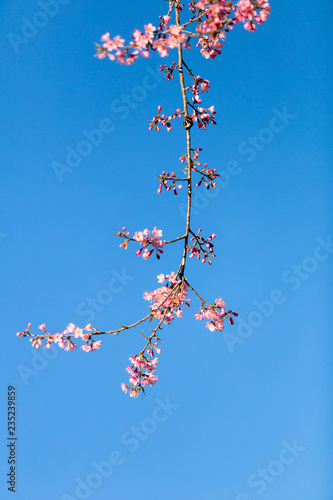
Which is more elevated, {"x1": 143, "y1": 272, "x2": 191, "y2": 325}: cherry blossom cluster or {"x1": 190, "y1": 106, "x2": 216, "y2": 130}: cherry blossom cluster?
{"x1": 190, "y1": 106, "x2": 216, "y2": 130}: cherry blossom cluster

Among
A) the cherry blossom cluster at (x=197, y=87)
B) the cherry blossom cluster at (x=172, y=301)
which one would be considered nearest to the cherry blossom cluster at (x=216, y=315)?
the cherry blossom cluster at (x=172, y=301)

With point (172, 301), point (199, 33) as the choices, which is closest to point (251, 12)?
point (199, 33)

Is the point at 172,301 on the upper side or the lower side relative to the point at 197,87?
lower

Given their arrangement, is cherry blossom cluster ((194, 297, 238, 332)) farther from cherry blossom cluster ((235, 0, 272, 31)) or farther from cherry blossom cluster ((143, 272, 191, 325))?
cherry blossom cluster ((235, 0, 272, 31))

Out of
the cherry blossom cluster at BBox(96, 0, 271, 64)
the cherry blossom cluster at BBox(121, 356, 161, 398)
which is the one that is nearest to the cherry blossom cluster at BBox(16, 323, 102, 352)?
the cherry blossom cluster at BBox(121, 356, 161, 398)

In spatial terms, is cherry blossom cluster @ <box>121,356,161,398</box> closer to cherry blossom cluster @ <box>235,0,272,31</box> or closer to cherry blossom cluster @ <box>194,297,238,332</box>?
cherry blossom cluster @ <box>194,297,238,332</box>

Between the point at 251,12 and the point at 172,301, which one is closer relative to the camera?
the point at 251,12

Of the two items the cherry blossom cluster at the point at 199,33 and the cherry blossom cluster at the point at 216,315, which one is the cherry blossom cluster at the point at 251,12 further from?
the cherry blossom cluster at the point at 216,315

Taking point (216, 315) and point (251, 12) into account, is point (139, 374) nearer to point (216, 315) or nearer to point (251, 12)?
point (216, 315)

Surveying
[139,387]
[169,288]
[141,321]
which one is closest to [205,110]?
[169,288]

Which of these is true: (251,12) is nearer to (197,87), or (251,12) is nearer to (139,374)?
(197,87)

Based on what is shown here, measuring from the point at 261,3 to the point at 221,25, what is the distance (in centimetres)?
45

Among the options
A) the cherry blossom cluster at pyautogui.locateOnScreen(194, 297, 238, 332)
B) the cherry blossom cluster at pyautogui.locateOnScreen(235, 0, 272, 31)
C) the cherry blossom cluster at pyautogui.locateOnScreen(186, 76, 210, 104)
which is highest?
the cherry blossom cluster at pyautogui.locateOnScreen(186, 76, 210, 104)

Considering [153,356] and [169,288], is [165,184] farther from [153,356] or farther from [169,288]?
[153,356]
